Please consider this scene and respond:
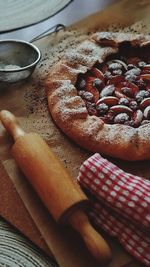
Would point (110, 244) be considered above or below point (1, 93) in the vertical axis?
below

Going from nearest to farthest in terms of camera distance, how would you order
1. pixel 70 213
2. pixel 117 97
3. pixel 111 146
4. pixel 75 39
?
pixel 70 213 < pixel 111 146 < pixel 117 97 < pixel 75 39

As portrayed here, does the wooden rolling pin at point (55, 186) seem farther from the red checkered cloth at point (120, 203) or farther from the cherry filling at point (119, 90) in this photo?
the cherry filling at point (119, 90)

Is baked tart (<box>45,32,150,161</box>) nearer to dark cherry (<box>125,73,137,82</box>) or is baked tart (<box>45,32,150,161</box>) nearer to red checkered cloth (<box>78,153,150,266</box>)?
dark cherry (<box>125,73,137,82</box>)

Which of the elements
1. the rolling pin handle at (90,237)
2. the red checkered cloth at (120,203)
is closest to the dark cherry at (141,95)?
the red checkered cloth at (120,203)

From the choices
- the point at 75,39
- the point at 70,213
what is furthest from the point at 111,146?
the point at 75,39

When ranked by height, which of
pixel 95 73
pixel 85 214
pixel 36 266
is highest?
pixel 95 73

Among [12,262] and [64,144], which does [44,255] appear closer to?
[12,262]

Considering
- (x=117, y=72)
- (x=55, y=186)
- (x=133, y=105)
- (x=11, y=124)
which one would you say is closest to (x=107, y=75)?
(x=117, y=72)
